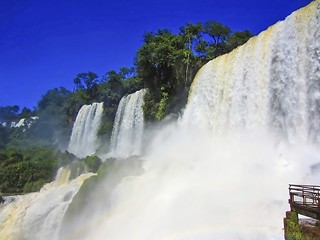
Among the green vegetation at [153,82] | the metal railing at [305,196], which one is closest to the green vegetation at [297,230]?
the metal railing at [305,196]

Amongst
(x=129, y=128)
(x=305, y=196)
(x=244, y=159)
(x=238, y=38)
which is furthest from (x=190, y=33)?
(x=305, y=196)

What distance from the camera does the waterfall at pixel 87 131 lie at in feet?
134

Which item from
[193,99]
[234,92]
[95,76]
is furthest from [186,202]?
[95,76]

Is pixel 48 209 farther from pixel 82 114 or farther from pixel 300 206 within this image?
pixel 82 114

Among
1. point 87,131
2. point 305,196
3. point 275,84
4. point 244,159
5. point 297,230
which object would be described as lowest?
point 297,230

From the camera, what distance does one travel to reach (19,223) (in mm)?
20438

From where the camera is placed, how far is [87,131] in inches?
1667

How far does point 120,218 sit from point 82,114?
95.6 feet

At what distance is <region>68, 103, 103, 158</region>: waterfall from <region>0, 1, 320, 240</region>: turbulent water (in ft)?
60.0

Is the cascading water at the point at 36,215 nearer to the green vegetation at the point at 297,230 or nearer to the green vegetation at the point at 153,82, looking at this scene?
the green vegetation at the point at 153,82

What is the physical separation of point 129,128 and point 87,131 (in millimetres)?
10139

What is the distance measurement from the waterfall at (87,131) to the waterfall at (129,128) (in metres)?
5.35

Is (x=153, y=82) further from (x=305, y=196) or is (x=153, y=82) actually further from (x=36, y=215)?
(x=305, y=196)

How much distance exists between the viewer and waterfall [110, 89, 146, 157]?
1277 inches
